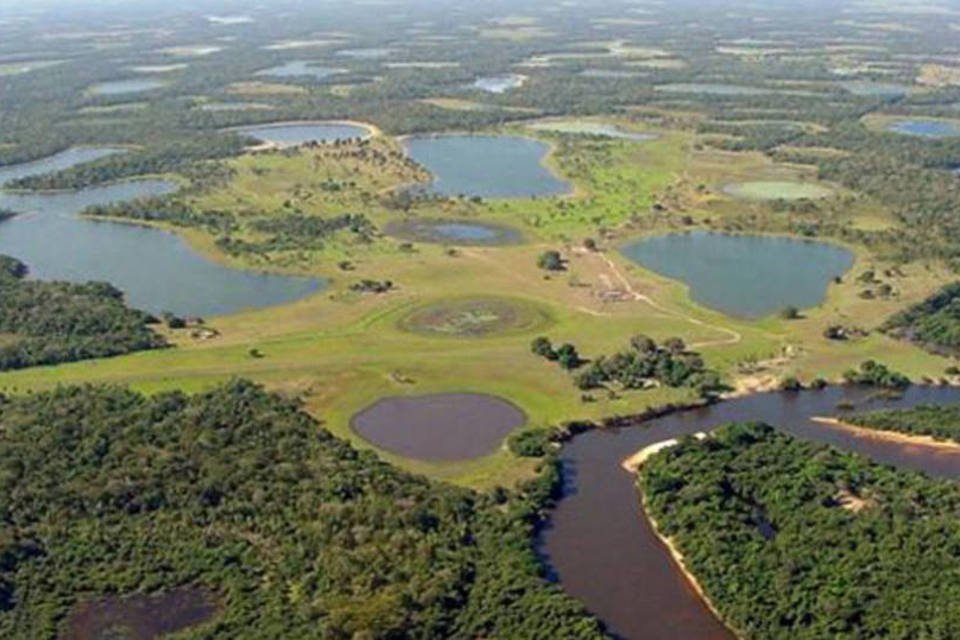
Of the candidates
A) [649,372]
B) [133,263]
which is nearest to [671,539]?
[649,372]

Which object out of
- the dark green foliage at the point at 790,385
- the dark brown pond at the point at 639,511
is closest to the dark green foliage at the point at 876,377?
the dark brown pond at the point at 639,511

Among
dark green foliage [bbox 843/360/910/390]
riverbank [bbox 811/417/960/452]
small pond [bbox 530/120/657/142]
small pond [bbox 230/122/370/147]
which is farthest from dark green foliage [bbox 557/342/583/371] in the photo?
small pond [bbox 230/122/370/147]

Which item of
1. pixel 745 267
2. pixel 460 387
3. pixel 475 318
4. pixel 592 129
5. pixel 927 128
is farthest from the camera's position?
pixel 592 129

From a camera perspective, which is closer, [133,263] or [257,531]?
[257,531]

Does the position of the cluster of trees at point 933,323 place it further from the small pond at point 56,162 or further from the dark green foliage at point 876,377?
the small pond at point 56,162

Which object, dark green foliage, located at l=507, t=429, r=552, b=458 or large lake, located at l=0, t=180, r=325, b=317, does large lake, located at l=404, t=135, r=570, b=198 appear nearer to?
large lake, located at l=0, t=180, r=325, b=317

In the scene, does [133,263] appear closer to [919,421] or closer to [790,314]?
[790,314]

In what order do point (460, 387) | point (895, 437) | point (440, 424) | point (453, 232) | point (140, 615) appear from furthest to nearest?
point (453, 232), point (460, 387), point (440, 424), point (895, 437), point (140, 615)
